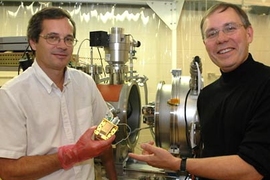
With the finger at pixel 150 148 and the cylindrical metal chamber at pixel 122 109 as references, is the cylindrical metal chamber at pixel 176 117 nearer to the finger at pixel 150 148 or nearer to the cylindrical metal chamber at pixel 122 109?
the cylindrical metal chamber at pixel 122 109

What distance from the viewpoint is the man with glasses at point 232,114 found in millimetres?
1008

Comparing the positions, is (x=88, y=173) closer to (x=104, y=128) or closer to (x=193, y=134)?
(x=104, y=128)

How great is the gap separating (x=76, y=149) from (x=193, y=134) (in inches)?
30.1

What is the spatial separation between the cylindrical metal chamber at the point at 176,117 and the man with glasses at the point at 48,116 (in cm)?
53

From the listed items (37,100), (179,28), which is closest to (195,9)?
(179,28)

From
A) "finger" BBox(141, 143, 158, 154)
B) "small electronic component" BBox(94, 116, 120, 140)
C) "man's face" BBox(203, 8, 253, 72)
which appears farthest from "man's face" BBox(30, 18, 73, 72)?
"man's face" BBox(203, 8, 253, 72)

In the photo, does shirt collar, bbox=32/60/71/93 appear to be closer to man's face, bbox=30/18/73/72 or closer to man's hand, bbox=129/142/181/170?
man's face, bbox=30/18/73/72

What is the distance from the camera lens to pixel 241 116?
43.4 inches

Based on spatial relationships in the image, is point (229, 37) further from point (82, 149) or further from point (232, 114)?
point (82, 149)

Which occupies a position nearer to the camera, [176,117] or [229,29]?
[229,29]

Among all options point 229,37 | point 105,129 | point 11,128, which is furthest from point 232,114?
point 11,128

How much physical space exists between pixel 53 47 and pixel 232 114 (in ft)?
2.91

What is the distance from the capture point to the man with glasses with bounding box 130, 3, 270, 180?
1.01m

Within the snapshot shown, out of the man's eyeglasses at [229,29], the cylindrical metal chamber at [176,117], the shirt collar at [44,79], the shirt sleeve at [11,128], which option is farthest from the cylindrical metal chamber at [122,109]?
the man's eyeglasses at [229,29]
